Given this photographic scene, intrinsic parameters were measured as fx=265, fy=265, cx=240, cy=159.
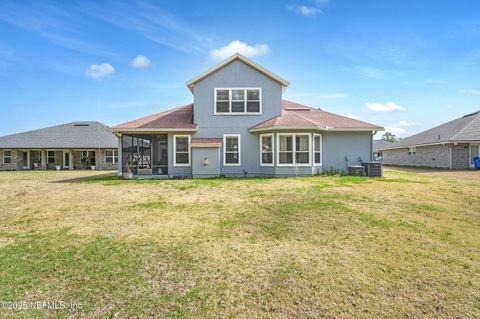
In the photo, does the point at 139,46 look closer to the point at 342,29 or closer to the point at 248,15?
the point at 248,15

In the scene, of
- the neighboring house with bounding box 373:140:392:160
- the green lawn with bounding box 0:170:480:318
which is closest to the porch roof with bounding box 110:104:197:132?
the green lawn with bounding box 0:170:480:318

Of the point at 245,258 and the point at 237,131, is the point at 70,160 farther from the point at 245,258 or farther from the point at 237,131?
the point at 245,258

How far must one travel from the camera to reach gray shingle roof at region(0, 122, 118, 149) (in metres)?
29.0

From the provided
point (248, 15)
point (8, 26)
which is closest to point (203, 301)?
point (248, 15)

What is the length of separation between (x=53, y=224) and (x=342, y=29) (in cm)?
1511

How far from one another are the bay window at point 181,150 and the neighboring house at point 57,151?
52.4 ft

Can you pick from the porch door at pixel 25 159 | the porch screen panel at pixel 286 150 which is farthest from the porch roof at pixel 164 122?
the porch door at pixel 25 159

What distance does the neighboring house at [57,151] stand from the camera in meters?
28.9

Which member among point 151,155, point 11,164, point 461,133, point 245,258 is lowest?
point 245,258

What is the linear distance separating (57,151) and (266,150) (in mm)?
26161

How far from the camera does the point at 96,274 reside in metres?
4.30

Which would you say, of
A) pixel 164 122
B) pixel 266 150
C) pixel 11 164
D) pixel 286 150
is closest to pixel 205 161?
pixel 266 150

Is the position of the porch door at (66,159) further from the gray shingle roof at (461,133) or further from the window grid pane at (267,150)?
the gray shingle roof at (461,133)

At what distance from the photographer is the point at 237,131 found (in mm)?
16406
